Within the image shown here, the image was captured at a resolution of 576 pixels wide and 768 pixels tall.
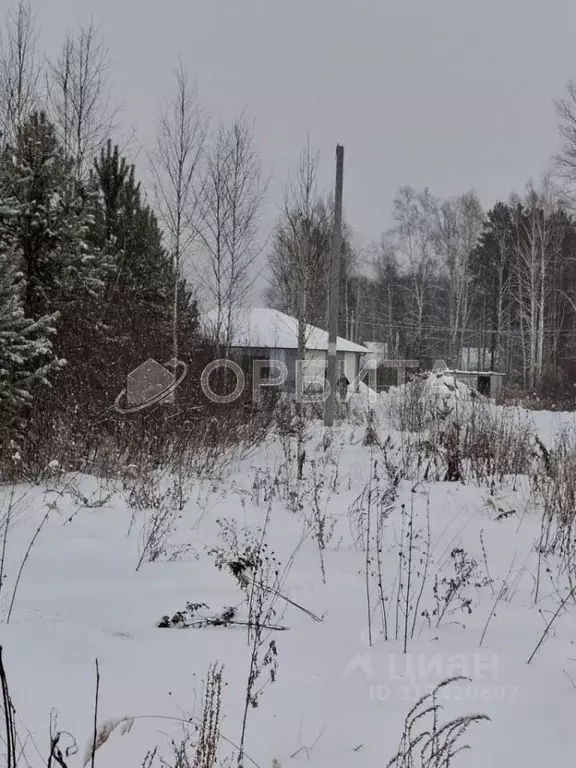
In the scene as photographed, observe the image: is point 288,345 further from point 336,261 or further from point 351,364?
point 336,261

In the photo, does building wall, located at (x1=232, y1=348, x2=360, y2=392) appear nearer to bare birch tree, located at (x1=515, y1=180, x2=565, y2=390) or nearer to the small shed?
the small shed

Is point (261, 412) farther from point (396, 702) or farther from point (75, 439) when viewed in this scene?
point (396, 702)

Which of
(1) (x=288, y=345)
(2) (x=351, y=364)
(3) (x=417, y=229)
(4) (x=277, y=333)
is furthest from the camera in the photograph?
(3) (x=417, y=229)

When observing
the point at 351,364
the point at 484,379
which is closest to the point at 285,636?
the point at 351,364

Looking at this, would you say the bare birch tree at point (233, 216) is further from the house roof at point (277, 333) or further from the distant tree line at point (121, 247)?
the house roof at point (277, 333)

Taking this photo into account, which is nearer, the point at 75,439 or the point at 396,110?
the point at 75,439

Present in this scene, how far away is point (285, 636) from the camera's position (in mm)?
2383

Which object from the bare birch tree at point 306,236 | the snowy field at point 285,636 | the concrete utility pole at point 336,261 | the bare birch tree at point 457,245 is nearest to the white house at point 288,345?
the bare birch tree at point 457,245

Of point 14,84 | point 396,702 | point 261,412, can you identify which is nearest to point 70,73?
point 14,84

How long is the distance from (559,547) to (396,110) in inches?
707

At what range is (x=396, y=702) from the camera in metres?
1.92

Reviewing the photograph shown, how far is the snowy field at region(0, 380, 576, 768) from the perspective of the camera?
5.60 ft

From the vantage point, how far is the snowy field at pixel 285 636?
171 cm

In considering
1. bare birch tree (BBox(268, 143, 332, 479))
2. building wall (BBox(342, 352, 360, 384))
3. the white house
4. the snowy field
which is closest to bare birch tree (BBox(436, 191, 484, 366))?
building wall (BBox(342, 352, 360, 384))
